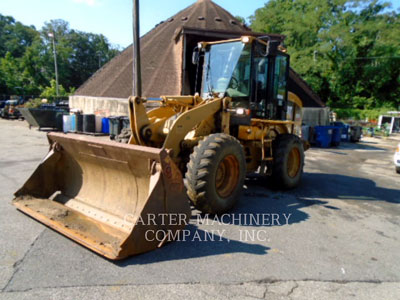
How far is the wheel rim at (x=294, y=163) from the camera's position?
280 inches

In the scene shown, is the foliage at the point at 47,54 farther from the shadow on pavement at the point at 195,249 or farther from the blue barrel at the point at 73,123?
the shadow on pavement at the point at 195,249

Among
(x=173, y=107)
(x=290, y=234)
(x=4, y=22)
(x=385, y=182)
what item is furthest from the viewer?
(x=4, y=22)

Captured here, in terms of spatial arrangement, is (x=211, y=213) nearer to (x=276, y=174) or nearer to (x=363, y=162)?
(x=276, y=174)

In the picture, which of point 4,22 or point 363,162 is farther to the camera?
point 4,22

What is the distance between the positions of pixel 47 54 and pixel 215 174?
60944mm

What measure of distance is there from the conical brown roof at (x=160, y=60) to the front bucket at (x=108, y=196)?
12.5 metres

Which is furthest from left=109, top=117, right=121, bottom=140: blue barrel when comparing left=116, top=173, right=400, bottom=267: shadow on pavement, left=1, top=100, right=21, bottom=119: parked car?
left=1, top=100, right=21, bottom=119: parked car

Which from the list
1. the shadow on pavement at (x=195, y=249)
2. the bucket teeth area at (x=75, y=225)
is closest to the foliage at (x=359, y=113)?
the shadow on pavement at (x=195, y=249)

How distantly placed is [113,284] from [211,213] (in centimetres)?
205

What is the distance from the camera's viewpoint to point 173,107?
600 centimetres

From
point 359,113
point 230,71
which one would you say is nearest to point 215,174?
point 230,71

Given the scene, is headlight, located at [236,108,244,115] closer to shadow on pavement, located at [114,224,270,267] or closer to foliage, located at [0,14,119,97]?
shadow on pavement, located at [114,224,270,267]

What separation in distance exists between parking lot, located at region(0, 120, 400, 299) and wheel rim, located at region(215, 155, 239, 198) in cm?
42

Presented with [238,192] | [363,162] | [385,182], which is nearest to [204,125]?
[238,192]
